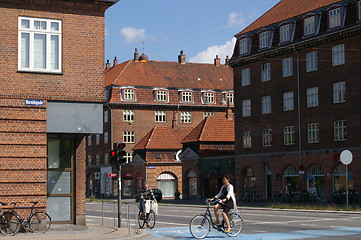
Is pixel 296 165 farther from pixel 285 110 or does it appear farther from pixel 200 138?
pixel 200 138

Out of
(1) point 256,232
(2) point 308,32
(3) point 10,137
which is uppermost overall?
(2) point 308,32

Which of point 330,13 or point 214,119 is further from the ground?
point 330,13

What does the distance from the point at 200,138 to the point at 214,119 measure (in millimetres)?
4300

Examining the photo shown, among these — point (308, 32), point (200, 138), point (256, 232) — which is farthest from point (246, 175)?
point (256, 232)

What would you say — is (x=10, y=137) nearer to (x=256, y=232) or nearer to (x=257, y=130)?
(x=256, y=232)

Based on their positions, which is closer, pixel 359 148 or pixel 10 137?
pixel 10 137

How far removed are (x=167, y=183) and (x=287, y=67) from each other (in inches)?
1145

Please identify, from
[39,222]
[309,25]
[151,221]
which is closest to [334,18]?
[309,25]

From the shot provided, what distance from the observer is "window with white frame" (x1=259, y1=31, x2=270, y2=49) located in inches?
2237

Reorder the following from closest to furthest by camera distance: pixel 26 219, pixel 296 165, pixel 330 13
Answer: pixel 26 219 → pixel 330 13 → pixel 296 165

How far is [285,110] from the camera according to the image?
54.8 meters

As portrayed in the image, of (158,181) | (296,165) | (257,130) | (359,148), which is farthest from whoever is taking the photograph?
(158,181)

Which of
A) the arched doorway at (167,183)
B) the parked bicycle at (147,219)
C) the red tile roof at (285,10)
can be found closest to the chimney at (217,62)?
the arched doorway at (167,183)

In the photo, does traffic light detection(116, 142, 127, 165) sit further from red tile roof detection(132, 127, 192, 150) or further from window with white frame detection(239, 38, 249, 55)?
red tile roof detection(132, 127, 192, 150)
